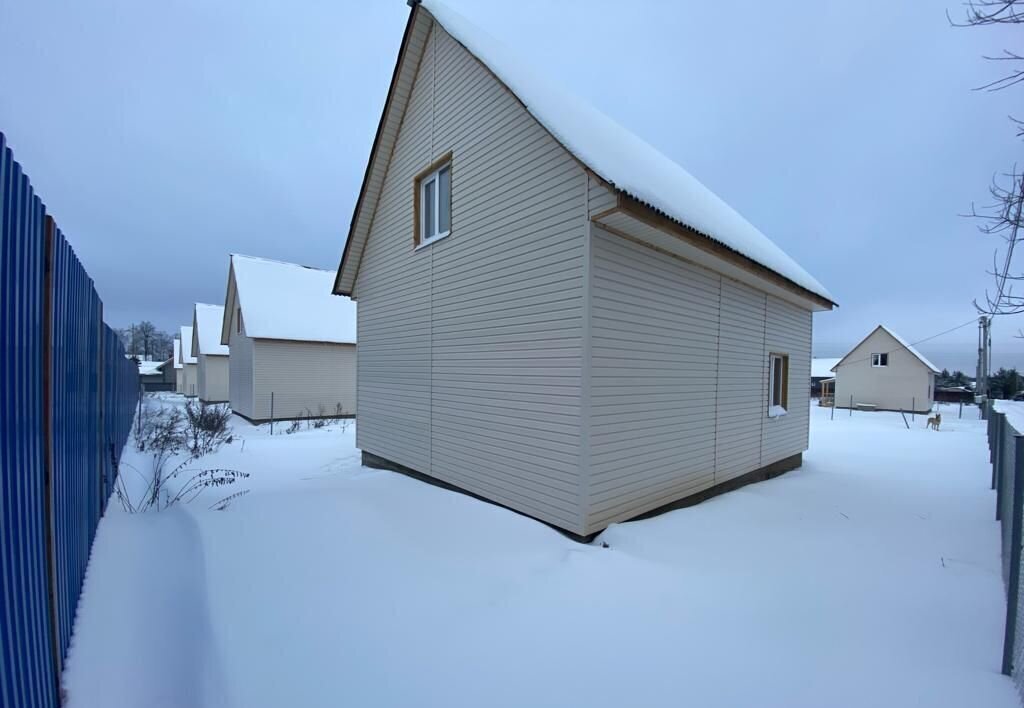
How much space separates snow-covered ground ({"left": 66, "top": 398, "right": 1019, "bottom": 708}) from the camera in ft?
8.68

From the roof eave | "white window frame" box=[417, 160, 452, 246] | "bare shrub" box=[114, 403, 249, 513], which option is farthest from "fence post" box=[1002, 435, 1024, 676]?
the roof eave

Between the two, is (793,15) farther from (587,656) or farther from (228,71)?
(228,71)

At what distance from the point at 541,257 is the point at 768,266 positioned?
434cm

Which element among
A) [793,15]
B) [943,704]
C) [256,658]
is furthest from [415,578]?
[793,15]

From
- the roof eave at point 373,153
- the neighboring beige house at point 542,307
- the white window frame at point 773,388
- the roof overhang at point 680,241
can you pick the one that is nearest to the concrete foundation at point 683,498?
the neighboring beige house at point 542,307

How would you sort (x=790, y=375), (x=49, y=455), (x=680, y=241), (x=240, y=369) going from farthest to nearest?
(x=240, y=369)
(x=790, y=375)
(x=680, y=241)
(x=49, y=455)

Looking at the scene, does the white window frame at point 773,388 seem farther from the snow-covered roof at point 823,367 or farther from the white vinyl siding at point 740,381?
the snow-covered roof at point 823,367

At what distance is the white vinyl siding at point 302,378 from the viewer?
17625 mm

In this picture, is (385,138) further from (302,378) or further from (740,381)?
(302,378)

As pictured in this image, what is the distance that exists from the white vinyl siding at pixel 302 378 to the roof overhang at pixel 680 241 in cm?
1678

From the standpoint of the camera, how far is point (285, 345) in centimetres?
1825

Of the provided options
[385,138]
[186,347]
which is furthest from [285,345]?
[186,347]

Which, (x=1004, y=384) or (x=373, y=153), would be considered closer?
(x=373, y=153)

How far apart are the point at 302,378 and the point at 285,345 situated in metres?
1.57
